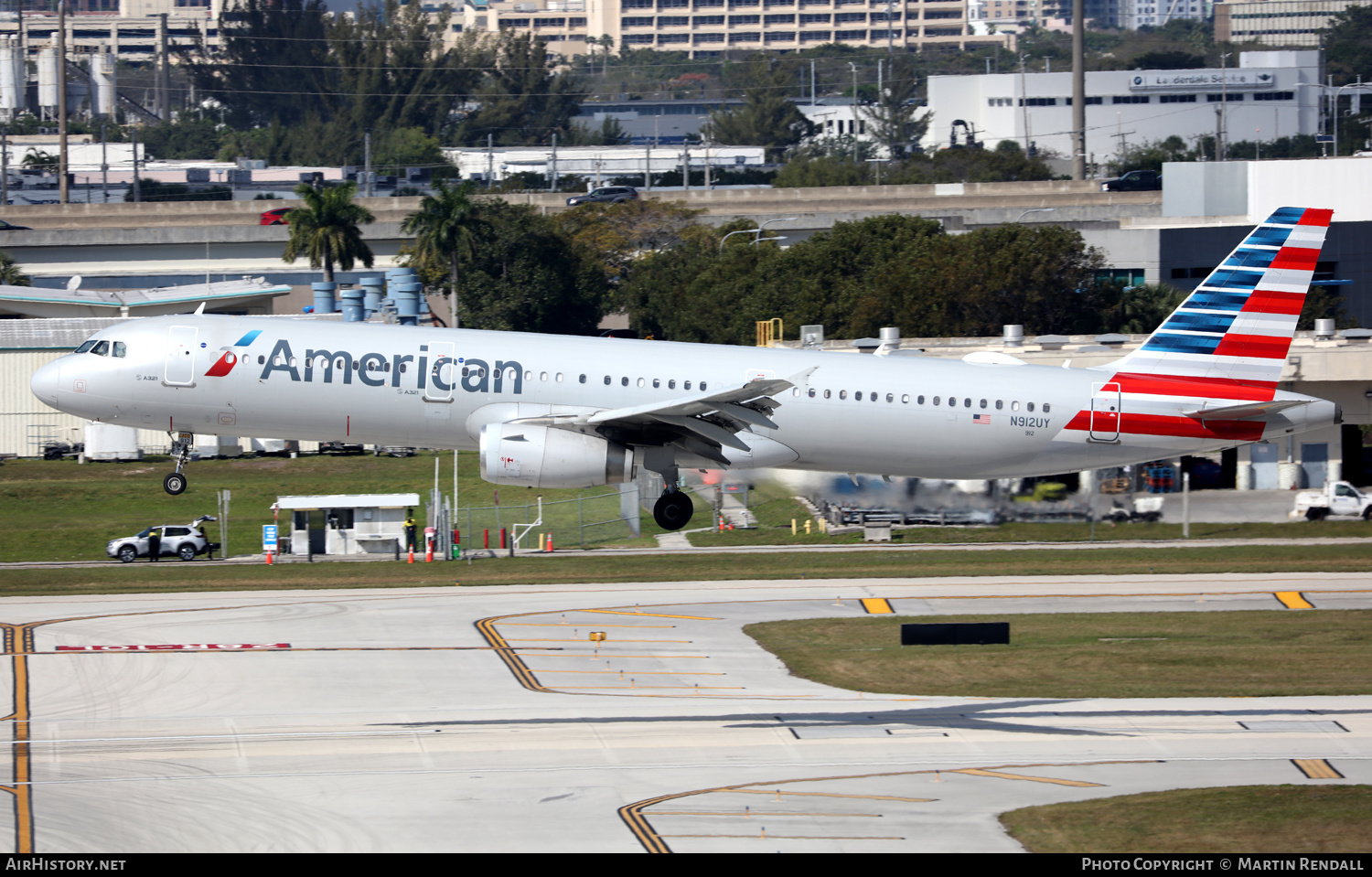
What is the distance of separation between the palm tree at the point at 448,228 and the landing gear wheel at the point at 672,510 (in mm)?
76729

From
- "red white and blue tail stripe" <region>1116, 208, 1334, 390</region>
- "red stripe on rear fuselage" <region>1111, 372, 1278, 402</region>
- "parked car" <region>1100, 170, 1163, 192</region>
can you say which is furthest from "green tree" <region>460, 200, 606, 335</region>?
"red stripe on rear fuselage" <region>1111, 372, 1278, 402</region>

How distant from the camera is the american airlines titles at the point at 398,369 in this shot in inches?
1449

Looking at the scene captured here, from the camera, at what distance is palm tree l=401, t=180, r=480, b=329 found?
370ft

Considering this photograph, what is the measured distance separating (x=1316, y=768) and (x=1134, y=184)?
135655 millimetres

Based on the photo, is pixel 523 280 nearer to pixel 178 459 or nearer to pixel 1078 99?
pixel 1078 99

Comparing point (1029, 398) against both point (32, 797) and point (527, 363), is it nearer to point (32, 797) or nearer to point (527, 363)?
point (527, 363)

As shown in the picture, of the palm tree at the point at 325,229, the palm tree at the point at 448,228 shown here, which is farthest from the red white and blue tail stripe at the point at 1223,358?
the palm tree at the point at 325,229

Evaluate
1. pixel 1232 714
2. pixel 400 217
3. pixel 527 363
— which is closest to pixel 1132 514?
pixel 1232 714

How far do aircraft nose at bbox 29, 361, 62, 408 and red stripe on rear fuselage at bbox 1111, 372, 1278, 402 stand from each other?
27161 mm

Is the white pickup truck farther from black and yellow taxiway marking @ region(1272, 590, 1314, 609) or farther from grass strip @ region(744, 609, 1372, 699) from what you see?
grass strip @ region(744, 609, 1372, 699)

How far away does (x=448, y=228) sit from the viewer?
113 m

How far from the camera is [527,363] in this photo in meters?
37.2

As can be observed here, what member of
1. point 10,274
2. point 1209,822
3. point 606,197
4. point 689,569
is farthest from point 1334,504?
point 10,274

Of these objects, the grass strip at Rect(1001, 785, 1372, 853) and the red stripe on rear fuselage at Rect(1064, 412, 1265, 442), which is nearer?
the grass strip at Rect(1001, 785, 1372, 853)
